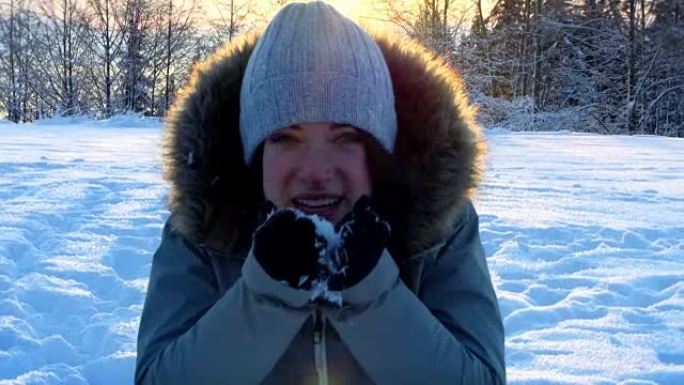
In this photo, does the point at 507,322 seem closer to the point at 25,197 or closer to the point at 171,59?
the point at 25,197

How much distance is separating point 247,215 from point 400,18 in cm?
1674

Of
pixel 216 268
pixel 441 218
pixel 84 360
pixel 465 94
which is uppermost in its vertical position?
pixel 465 94

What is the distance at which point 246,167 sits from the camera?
1326 millimetres

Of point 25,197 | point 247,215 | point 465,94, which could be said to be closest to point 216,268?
point 247,215

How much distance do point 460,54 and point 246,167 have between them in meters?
17.0

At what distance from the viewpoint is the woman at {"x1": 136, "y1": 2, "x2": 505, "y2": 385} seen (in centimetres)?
107

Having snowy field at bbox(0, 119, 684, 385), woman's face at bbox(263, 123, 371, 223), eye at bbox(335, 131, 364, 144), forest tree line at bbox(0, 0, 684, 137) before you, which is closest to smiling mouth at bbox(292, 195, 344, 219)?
woman's face at bbox(263, 123, 371, 223)

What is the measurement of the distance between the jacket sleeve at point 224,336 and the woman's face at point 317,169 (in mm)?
190

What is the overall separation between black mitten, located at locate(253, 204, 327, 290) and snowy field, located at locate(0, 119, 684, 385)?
0.53 m

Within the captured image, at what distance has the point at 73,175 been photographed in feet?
17.9

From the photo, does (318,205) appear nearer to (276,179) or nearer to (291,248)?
(276,179)

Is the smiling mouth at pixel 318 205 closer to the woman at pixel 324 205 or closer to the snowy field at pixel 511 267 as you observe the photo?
the woman at pixel 324 205

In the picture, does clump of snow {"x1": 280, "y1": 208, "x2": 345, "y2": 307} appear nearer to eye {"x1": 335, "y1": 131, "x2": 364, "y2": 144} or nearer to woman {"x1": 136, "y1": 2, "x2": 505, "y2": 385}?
woman {"x1": 136, "y1": 2, "x2": 505, "y2": 385}

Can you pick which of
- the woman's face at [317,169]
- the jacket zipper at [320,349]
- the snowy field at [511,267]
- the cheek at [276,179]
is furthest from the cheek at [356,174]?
the snowy field at [511,267]
